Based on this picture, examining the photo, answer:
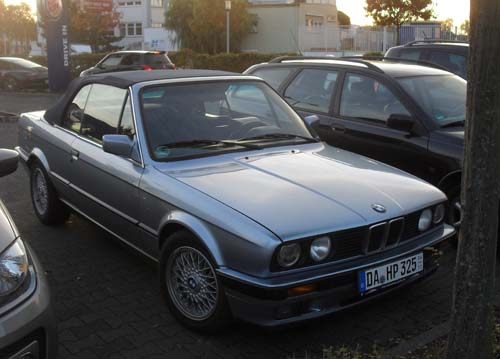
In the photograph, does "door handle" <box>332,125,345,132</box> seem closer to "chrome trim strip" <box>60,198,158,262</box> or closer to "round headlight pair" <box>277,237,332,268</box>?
"chrome trim strip" <box>60,198,158,262</box>

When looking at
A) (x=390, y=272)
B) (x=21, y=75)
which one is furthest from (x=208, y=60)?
(x=390, y=272)

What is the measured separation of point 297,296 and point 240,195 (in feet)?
2.36

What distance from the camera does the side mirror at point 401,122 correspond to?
18.3 feet

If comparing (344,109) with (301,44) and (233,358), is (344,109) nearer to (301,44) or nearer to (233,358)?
(233,358)

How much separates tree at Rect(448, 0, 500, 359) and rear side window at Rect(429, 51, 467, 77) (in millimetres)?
7487

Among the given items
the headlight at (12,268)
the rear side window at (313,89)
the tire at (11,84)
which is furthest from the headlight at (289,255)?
the tire at (11,84)

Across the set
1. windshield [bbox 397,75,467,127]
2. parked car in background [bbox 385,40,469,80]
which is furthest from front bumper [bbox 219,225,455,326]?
parked car in background [bbox 385,40,469,80]

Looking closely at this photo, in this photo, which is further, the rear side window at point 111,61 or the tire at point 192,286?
the rear side window at point 111,61

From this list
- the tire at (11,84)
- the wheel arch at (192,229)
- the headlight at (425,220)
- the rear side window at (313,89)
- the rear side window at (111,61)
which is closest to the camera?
the wheel arch at (192,229)

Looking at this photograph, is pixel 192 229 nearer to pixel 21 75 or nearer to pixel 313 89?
pixel 313 89

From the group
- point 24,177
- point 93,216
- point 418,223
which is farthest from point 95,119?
point 24,177

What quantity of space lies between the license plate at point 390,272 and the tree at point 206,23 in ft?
130

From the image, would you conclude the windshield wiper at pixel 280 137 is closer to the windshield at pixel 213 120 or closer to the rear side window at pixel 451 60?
the windshield at pixel 213 120

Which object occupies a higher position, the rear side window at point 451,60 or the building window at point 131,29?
the building window at point 131,29
